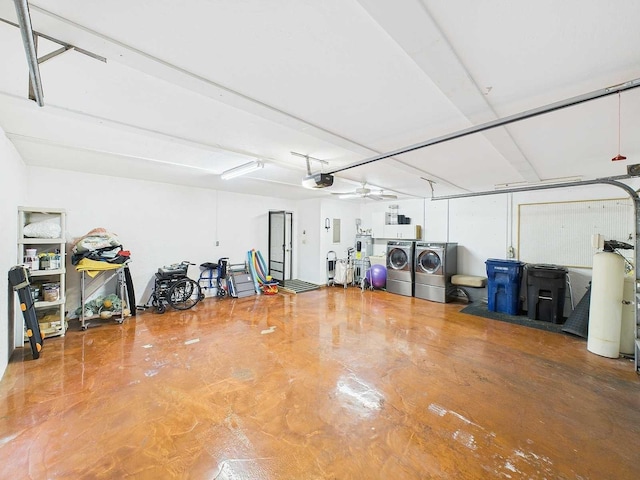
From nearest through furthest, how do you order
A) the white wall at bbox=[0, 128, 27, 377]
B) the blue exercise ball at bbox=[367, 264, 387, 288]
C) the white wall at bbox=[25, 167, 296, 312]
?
the white wall at bbox=[0, 128, 27, 377] < the white wall at bbox=[25, 167, 296, 312] < the blue exercise ball at bbox=[367, 264, 387, 288]

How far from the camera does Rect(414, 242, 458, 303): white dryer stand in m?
5.96

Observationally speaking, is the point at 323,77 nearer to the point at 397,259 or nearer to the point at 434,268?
the point at 434,268

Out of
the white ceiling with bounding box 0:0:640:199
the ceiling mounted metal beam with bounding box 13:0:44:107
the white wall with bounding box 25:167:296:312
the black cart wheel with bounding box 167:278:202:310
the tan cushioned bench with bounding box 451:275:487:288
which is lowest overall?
the black cart wheel with bounding box 167:278:202:310

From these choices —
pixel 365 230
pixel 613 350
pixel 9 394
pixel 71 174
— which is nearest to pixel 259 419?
pixel 9 394

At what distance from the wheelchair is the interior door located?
8.91 feet

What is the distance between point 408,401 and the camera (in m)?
2.42

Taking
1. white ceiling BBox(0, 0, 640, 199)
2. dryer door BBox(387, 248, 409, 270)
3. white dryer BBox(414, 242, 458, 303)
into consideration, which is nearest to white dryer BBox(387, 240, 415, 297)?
dryer door BBox(387, 248, 409, 270)

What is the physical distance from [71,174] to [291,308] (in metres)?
4.66

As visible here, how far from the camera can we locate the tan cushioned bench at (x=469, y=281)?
19.0 ft

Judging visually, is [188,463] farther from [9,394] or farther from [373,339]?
[373,339]

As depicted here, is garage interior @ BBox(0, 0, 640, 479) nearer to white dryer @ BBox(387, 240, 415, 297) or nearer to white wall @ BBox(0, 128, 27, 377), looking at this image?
white wall @ BBox(0, 128, 27, 377)

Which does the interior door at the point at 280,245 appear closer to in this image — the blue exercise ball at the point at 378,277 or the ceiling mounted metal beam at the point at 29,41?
the blue exercise ball at the point at 378,277

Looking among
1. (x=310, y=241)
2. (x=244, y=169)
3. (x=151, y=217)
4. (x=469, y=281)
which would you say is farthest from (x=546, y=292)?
(x=151, y=217)

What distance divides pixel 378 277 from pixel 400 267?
31.1 inches
